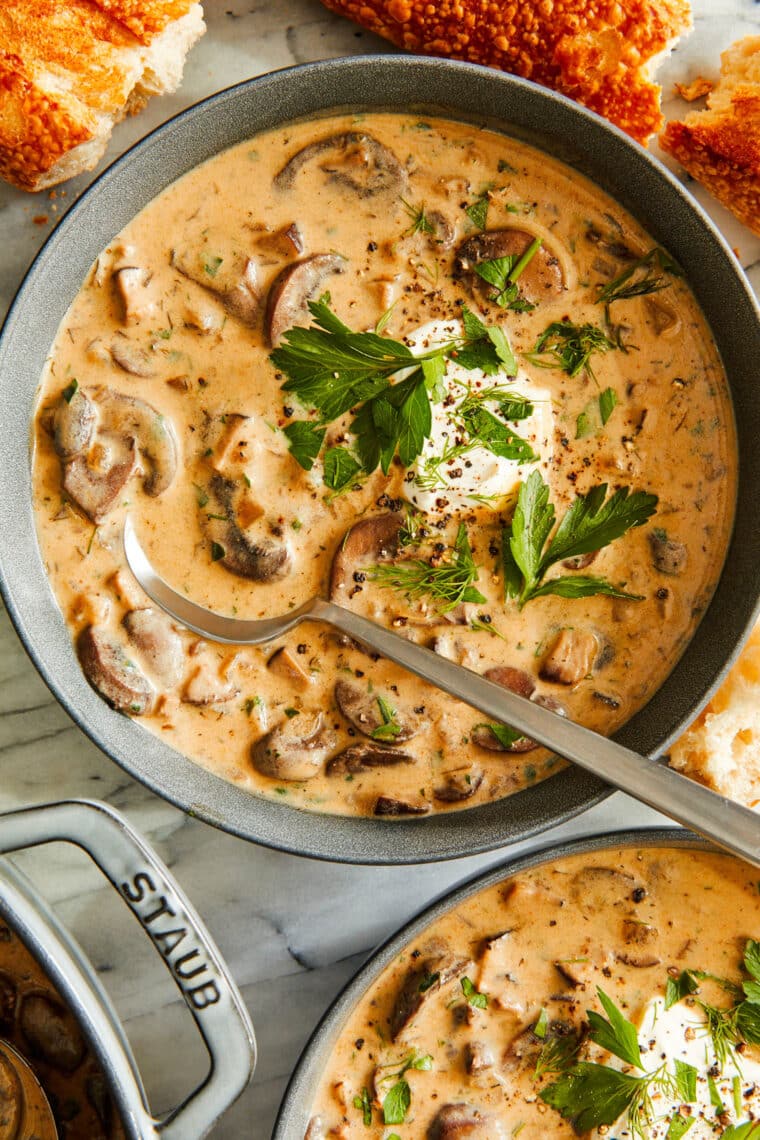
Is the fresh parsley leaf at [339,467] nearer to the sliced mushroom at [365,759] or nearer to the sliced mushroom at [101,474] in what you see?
the sliced mushroom at [101,474]

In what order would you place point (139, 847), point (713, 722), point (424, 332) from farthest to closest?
point (713, 722) → point (424, 332) → point (139, 847)

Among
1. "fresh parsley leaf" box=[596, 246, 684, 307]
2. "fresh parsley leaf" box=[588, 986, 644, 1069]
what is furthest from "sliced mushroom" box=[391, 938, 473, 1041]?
"fresh parsley leaf" box=[596, 246, 684, 307]

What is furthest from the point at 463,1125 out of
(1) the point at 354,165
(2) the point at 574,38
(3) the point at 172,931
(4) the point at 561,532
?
(2) the point at 574,38

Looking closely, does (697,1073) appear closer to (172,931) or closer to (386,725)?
(386,725)

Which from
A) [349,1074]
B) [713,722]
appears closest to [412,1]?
[713,722]

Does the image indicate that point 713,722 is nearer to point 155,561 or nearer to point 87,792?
point 155,561

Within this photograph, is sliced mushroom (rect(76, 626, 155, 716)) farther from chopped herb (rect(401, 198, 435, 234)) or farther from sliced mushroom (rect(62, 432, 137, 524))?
chopped herb (rect(401, 198, 435, 234))

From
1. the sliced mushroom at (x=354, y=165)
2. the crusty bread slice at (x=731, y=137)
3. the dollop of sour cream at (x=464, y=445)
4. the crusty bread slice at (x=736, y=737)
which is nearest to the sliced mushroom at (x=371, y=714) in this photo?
the dollop of sour cream at (x=464, y=445)
